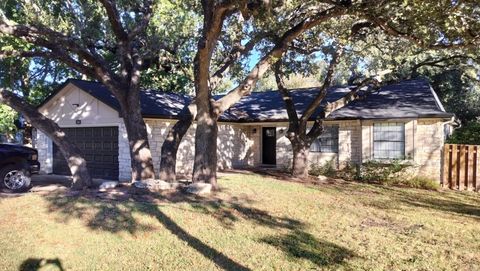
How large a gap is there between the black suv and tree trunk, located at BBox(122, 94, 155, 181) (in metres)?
3.17

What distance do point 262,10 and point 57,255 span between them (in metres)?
6.48

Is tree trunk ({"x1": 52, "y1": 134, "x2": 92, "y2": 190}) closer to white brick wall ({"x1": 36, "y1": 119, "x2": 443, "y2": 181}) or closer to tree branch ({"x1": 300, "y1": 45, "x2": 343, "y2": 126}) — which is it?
white brick wall ({"x1": 36, "y1": 119, "x2": 443, "y2": 181})

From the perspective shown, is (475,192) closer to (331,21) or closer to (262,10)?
(331,21)

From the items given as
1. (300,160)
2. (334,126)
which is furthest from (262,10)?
(334,126)

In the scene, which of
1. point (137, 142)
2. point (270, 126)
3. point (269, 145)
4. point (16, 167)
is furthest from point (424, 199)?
point (16, 167)

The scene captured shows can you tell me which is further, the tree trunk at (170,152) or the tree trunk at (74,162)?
the tree trunk at (170,152)

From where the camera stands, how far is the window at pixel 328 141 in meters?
18.2

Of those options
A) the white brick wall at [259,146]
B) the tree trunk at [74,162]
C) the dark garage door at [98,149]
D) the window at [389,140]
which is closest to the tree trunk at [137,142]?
the tree trunk at [74,162]

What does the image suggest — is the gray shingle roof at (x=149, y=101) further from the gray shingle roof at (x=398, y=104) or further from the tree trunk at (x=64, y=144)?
the gray shingle roof at (x=398, y=104)

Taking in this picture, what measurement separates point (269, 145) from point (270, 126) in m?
1.18

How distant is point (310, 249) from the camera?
23.5 feet

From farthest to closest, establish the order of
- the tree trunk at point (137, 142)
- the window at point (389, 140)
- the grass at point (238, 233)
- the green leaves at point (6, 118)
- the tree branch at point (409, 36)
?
the green leaves at point (6, 118), the window at point (389, 140), the tree trunk at point (137, 142), the tree branch at point (409, 36), the grass at point (238, 233)

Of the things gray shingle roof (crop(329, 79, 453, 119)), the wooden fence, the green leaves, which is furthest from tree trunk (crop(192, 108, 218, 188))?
the green leaves

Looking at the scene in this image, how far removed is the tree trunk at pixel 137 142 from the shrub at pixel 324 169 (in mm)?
7823
